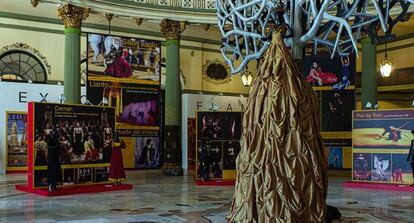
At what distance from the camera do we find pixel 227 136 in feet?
56.3

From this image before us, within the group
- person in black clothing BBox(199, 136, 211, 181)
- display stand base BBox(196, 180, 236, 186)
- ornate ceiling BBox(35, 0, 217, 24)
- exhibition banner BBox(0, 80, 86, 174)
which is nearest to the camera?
display stand base BBox(196, 180, 236, 186)

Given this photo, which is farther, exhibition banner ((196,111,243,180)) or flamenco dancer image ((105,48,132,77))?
flamenco dancer image ((105,48,132,77))

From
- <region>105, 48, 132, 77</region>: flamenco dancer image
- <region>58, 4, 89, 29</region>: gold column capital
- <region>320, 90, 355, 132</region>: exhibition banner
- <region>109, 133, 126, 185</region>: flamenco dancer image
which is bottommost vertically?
<region>109, 133, 126, 185</region>: flamenco dancer image

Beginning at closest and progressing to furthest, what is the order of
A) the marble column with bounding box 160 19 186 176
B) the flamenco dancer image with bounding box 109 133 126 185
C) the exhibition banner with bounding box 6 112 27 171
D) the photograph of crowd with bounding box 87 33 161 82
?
the flamenco dancer image with bounding box 109 133 126 185 < the marble column with bounding box 160 19 186 176 < the exhibition banner with bounding box 6 112 27 171 < the photograph of crowd with bounding box 87 33 161 82

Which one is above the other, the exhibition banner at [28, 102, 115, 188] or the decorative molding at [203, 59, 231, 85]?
the decorative molding at [203, 59, 231, 85]

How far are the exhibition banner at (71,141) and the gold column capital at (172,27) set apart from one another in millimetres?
4872

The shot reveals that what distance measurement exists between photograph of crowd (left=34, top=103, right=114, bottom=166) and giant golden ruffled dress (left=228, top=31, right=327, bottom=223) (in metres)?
8.22

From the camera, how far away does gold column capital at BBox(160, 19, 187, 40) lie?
1923 centimetres

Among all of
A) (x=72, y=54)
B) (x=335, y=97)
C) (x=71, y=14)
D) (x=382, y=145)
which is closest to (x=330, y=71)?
(x=335, y=97)

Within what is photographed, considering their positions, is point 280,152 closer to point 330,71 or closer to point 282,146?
point 282,146

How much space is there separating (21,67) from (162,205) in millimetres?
11786

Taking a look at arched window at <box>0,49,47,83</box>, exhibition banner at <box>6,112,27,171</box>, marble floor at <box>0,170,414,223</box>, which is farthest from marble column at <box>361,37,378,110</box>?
exhibition banner at <box>6,112,27,171</box>

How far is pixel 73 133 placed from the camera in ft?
47.9

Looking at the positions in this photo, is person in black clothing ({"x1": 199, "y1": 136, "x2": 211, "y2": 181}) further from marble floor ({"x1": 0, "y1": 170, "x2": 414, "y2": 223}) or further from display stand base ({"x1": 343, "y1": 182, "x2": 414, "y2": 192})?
display stand base ({"x1": 343, "y1": 182, "x2": 414, "y2": 192})
